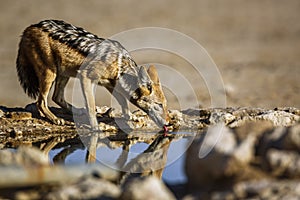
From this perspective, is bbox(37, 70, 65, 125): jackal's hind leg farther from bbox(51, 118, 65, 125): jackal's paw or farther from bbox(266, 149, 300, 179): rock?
bbox(266, 149, 300, 179): rock

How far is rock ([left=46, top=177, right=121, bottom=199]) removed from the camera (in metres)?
5.82

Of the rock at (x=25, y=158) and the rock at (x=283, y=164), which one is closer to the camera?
the rock at (x=283, y=164)

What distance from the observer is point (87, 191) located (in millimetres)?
5879

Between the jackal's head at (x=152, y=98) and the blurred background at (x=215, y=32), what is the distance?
3.89m

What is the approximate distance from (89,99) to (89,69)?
0.49 meters

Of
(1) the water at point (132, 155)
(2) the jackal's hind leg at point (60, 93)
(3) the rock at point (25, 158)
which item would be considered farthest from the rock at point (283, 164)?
(2) the jackal's hind leg at point (60, 93)

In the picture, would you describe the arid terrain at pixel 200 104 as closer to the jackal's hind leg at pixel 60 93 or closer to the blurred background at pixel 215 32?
the blurred background at pixel 215 32

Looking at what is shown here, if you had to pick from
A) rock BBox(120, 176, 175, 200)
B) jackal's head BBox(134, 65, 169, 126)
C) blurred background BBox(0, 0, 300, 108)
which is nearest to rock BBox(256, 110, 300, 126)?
jackal's head BBox(134, 65, 169, 126)

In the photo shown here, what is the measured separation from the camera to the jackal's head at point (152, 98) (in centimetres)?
1028

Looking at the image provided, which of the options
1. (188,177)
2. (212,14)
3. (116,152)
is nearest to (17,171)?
(188,177)

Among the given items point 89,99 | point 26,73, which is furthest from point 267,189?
point 26,73

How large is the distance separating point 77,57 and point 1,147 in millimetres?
2164

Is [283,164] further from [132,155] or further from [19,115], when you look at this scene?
[19,115]

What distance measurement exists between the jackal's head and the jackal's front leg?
789mm
